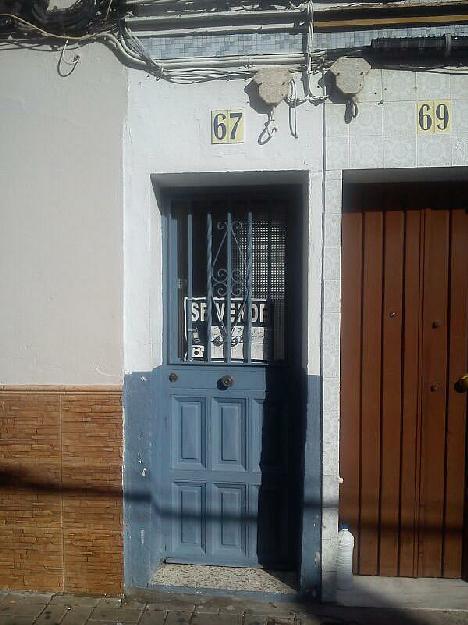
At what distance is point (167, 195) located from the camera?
4172 mm

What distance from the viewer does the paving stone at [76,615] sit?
365 cm

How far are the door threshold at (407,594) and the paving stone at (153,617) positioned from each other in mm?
1141

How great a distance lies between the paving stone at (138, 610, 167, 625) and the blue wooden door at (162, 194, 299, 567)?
492mm

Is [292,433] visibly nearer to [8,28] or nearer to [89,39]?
[89,39]

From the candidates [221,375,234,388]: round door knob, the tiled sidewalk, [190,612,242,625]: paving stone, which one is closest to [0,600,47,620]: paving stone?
the tiled sidewalk

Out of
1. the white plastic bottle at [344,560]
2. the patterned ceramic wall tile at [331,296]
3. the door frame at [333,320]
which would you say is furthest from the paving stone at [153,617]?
the patterned ceramic wall tile at [331,296]

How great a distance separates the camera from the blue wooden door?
162 inches

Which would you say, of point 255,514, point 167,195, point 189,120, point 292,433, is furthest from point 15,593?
point 189,120

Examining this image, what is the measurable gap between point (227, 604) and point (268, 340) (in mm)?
1775

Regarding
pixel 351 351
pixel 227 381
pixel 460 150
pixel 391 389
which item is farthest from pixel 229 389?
pixel 460 150

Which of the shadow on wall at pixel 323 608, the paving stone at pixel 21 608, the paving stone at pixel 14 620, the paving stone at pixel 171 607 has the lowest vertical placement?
the paving stone at pixel 14 620

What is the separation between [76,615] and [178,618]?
0.66 metres

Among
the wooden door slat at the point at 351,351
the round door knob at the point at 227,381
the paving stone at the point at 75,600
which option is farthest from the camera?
the round door knob at the point at 227,381

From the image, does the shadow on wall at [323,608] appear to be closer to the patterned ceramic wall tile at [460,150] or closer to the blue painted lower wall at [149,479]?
the blue painted lower wall at [149,479]
